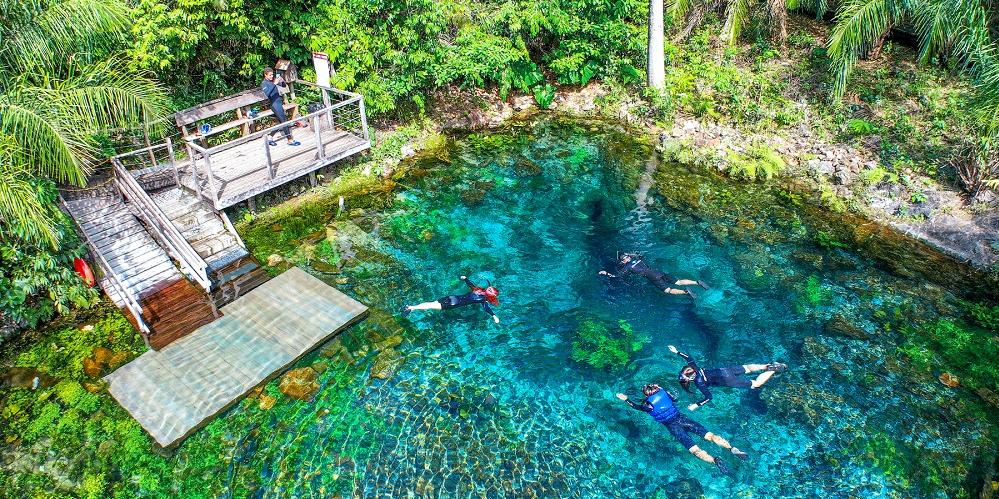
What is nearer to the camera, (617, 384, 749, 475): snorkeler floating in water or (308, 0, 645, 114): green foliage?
(617, 384, 749, 475): snorkeler floating in water

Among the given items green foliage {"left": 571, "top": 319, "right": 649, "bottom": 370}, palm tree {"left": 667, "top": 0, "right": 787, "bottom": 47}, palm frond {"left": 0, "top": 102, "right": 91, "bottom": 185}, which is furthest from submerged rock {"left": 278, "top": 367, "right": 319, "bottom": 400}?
palm tree {"left": 667, "top": 0, "right": 787, "bottom": 47}

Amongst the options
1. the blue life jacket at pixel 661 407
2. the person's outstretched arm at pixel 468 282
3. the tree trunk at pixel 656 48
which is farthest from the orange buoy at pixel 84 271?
the tree trunk at pixel 656 48

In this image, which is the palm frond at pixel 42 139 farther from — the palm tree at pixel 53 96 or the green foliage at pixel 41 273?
the green foliage at pixel 41 273

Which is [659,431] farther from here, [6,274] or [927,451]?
[6,274]

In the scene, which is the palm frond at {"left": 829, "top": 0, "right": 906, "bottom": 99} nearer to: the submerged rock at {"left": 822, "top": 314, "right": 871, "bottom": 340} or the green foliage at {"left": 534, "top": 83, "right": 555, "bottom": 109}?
the green foliage at {"left": 534, "top": 83, "right": 555, "bottom": 109}

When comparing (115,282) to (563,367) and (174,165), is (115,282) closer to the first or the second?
(174,165)

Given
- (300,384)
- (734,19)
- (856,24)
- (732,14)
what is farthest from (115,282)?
(734,19)

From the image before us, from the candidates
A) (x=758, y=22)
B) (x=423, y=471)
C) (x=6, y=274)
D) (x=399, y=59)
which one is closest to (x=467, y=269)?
(x=423, y=471)

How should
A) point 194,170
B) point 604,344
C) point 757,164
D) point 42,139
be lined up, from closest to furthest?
point 42,139
point 604,344
point 194,170
point 757,164
